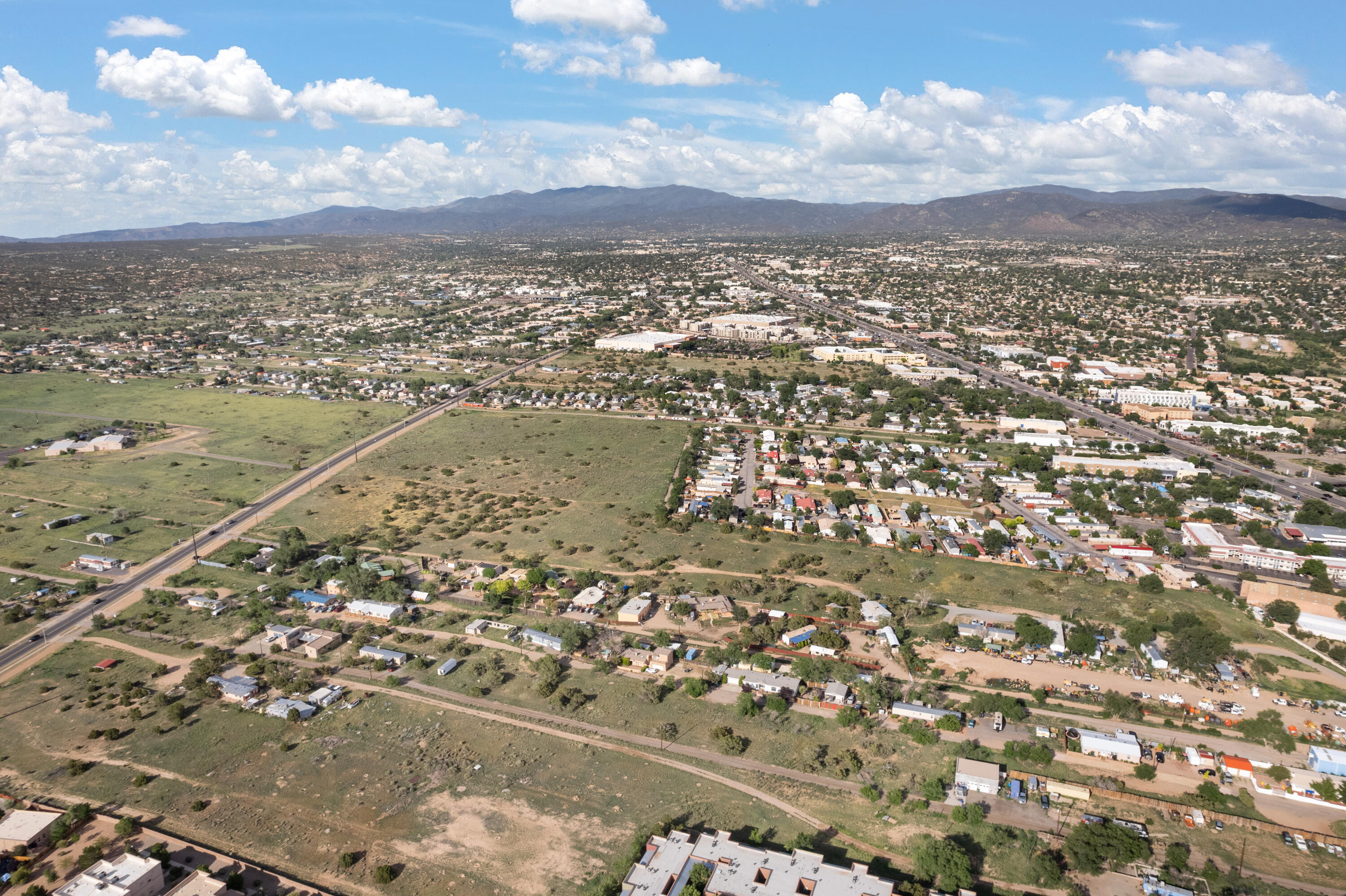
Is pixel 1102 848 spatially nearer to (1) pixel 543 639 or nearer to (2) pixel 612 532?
(1) pixel 543 639

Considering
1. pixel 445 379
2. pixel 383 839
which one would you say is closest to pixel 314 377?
pixel 445 379

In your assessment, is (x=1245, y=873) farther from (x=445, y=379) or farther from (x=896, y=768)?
(x=445, y=379)

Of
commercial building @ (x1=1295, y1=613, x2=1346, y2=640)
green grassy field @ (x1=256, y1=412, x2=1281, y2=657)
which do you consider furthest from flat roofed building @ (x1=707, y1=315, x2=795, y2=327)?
commercial building @ (x1=1295, y1=613, x2=1346, y2=640)

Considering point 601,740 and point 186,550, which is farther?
point 186,550

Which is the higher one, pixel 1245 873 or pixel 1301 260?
pixel 1301 260

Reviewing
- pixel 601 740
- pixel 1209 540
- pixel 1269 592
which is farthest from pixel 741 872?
pixel 1209 540

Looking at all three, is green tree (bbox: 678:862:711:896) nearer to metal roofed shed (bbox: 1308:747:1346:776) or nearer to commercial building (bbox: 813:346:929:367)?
metal roofed shed (bbox: 1308:747:1346:776)
